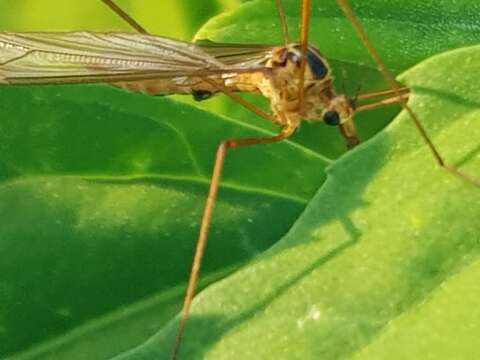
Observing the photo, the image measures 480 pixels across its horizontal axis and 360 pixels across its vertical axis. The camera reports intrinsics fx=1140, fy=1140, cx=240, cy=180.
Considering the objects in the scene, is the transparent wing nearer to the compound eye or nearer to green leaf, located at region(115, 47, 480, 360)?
the compound eye

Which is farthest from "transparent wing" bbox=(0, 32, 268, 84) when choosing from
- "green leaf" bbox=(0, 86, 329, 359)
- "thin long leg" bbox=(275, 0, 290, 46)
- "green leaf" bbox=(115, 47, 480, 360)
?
"green leaf" bbox=(115, 47, 480, 360)

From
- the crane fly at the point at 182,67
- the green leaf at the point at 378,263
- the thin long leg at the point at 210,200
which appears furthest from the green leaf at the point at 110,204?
the green leaf at the point at 378,263

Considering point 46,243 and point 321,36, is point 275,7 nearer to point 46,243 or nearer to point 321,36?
point 321,36

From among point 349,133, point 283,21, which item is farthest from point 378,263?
point 283,21

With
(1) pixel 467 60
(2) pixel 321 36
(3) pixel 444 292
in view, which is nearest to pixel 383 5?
(2) pixel 321 36

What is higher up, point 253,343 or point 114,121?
point 114,121

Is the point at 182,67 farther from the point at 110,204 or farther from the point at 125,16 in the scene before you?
the point at 110,204

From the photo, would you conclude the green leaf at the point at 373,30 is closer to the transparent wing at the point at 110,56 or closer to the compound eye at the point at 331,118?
the compound eye at the point at 331,118
